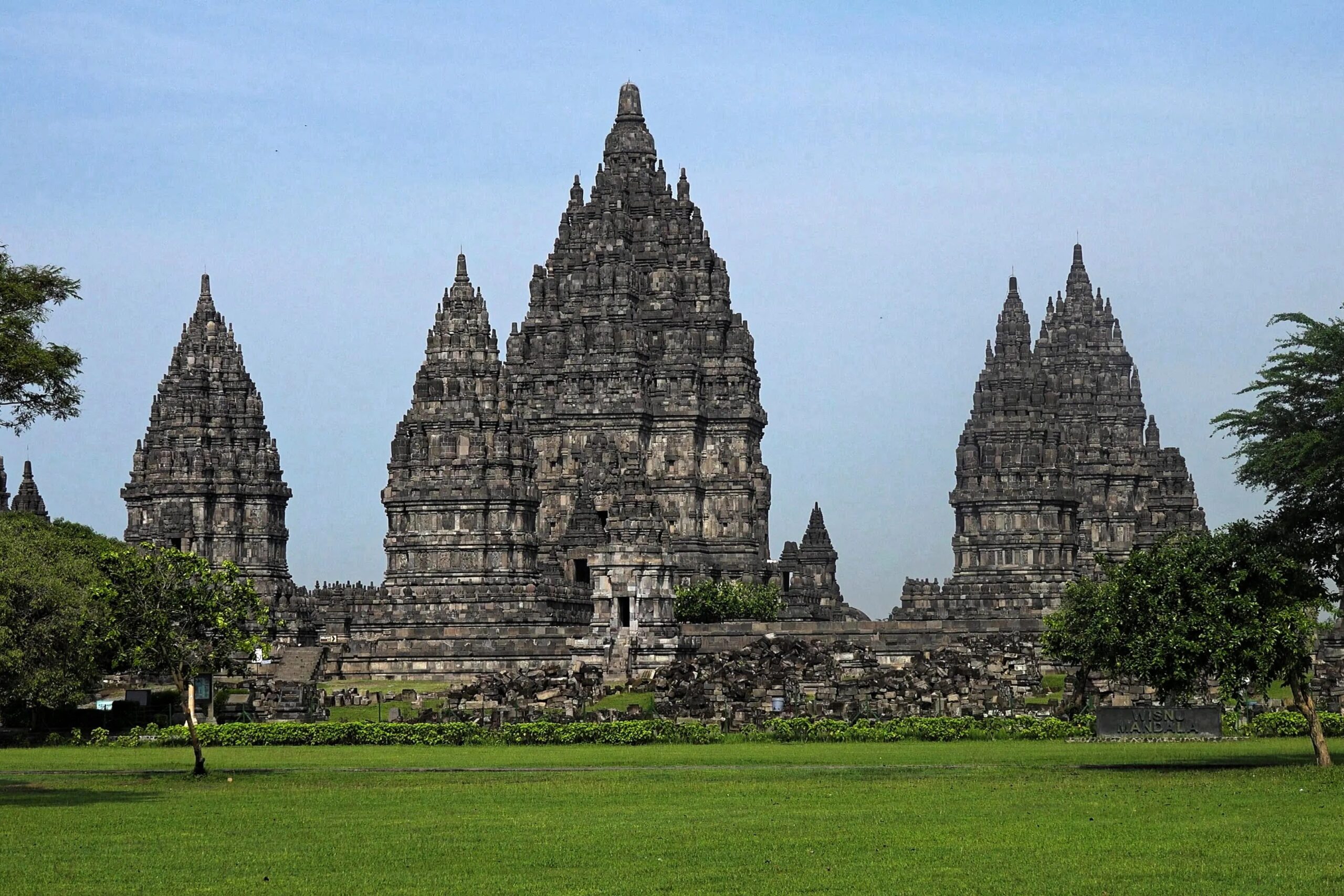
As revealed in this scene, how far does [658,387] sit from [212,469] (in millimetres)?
25410

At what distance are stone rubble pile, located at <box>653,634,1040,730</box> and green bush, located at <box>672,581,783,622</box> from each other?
62.4ft

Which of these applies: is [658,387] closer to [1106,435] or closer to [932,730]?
[1106,435]

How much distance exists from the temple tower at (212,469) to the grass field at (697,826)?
245 ft

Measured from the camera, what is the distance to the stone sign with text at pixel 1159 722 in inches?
A: 2552

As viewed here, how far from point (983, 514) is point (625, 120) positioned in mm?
31009

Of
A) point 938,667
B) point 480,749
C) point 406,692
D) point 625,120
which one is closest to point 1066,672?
point 938,667

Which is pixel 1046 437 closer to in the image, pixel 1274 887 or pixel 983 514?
pixel 983 514

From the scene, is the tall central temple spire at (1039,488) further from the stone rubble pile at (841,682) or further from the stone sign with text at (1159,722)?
the stone sign with text at (1159,722)

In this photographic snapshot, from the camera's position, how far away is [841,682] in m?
81.6

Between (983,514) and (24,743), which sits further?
(983,514)

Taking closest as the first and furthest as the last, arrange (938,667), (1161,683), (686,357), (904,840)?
(904,840), (1161,683), (938,667), (686,357)

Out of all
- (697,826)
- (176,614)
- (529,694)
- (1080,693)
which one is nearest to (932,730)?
(1080,693)

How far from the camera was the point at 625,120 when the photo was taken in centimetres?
13962

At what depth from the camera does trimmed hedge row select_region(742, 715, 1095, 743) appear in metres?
68.2
